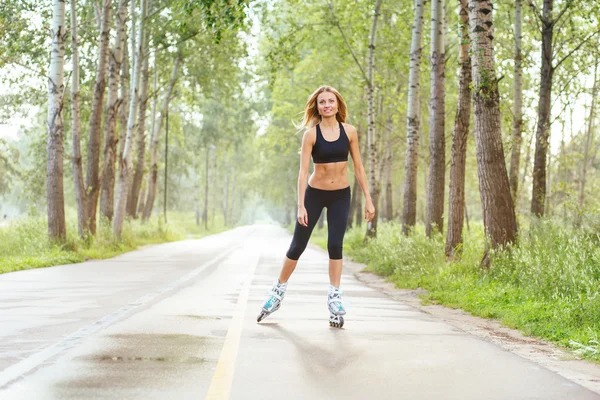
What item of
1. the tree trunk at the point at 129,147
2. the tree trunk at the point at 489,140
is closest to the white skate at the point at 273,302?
the tree trunk at the point at 489,140

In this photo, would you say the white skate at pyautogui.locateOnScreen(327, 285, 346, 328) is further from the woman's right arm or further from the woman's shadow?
the woman's right arm

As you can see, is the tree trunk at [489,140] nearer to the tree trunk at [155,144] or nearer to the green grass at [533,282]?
the green grass at [533,282]

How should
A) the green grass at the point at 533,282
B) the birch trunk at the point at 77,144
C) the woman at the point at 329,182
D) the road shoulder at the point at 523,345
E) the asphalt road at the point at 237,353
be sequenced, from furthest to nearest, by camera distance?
1. the birch trunk at the point at 77,144
2. the green grass at the point at 533,282
3. the woman at the point at 329,182
4. the road shoulder at the point at 523,345
5. the asphalt road at the point at 237,353

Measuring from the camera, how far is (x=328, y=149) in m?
8.04

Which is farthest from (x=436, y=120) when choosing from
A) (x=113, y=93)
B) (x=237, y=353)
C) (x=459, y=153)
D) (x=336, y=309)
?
(x=237, y=353)

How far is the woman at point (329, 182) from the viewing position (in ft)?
26.3

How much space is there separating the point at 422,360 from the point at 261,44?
39.4m

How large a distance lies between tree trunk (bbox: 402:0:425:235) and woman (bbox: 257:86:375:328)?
43.2ft

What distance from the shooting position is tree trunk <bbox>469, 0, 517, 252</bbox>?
12.5m

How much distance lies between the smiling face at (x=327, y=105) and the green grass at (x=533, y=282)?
122 inches

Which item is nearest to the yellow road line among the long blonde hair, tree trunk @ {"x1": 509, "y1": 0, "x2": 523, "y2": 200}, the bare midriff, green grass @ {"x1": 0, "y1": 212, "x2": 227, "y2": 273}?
the bare midriff

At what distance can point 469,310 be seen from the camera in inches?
417

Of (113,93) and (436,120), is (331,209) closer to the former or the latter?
(436,120)

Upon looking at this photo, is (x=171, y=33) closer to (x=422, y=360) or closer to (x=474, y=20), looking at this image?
A: (x=474, y=20)
